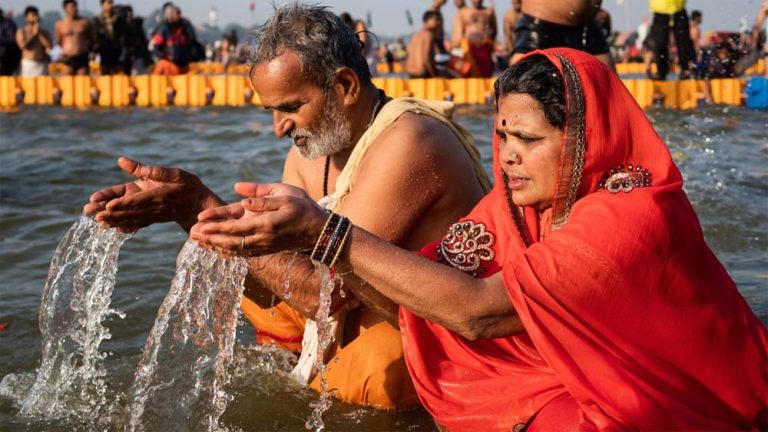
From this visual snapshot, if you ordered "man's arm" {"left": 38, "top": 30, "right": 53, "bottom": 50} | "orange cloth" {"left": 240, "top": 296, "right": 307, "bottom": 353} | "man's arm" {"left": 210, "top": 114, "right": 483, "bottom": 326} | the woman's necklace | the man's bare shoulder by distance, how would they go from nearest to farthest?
"man's arm" {"left": 210, "top": 114, "right": 483, "bottom": 326} < the man's bare shoulder < the woman's necklace < "orange cloth" {"left": 240, "top": 296, "right": 307, "bottom": 353} < "man's arm" {"left": 38, "top": 30, "right": 53, "bottom": 50}

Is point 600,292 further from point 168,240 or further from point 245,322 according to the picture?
point 168,240

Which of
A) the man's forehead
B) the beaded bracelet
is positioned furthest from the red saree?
the man's forehead

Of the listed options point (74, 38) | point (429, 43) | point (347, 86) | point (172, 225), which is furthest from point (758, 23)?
point (74, 38)

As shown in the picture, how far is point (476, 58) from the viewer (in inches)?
Answer: 651

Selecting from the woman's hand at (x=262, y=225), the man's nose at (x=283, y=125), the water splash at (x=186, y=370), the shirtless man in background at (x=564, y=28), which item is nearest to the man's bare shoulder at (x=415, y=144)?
the man's nose at (x=283, y=125)

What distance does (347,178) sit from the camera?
371 cm

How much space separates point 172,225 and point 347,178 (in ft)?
13.4

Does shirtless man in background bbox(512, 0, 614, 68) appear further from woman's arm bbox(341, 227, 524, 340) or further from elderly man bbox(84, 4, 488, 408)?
woman's arm bbox(341, 227, 524, 340)

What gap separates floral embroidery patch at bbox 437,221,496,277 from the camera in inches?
120

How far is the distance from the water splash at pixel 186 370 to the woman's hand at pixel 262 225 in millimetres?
778

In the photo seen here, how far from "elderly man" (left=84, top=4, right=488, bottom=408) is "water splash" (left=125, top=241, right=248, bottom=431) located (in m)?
0.23

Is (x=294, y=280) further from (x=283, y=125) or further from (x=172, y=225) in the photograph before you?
(x=172, y=225)

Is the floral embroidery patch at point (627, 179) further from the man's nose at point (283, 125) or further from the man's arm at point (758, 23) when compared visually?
the man's arm at point (758, 23)

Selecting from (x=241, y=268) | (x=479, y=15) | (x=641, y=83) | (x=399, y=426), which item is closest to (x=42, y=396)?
(x=241, y=268)
